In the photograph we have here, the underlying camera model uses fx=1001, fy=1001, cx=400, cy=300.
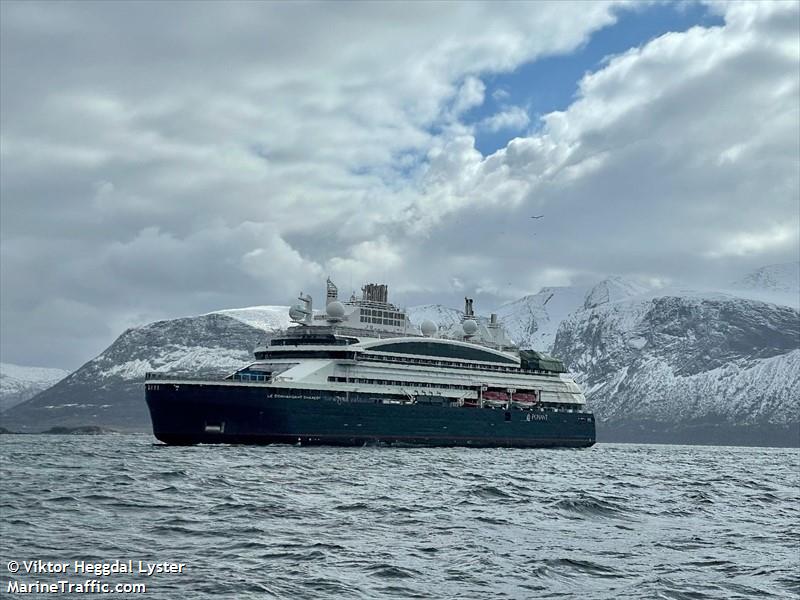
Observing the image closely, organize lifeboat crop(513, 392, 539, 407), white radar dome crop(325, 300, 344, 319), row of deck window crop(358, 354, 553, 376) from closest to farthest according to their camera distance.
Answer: row of deck window crop(358, 354, 553, 376) → white radar dome crop(325, 300, 344, 319) → lifeboat crop(513, 392, 539, 407)

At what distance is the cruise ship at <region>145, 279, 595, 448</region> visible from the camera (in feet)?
319

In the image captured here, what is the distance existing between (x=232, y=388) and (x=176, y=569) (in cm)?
7078

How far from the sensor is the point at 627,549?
116 ft

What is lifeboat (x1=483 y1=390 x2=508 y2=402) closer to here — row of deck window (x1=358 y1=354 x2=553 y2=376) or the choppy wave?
row of deck window (x1=358 y1=354 x2=553 y2=376)

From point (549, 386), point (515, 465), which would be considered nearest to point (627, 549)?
point (515, 465)

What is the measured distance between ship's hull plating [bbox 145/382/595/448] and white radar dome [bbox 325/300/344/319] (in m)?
11.2

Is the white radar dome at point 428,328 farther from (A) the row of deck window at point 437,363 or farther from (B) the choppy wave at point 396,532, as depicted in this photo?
(B) the choppy wave at point 396,532

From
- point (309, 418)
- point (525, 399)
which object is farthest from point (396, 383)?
point (525, 399)

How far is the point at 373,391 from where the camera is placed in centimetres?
11144

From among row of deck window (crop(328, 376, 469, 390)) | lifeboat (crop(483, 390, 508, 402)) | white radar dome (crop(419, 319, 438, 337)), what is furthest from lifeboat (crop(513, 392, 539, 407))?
white radar dome (crop(419, 319, 438, 337))

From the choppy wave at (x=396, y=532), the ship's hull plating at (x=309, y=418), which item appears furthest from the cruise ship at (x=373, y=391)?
the choppy wave at (x=396, y=532)

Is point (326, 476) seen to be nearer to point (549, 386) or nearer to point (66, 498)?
point (66, 498)

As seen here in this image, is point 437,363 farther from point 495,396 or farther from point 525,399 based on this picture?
point 525,399

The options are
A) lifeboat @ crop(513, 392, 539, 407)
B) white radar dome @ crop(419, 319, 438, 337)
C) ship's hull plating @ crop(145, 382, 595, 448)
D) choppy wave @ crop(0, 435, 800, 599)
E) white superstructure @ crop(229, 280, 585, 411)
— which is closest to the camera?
choppy wave @ crop(0, 435, 800, 599)
